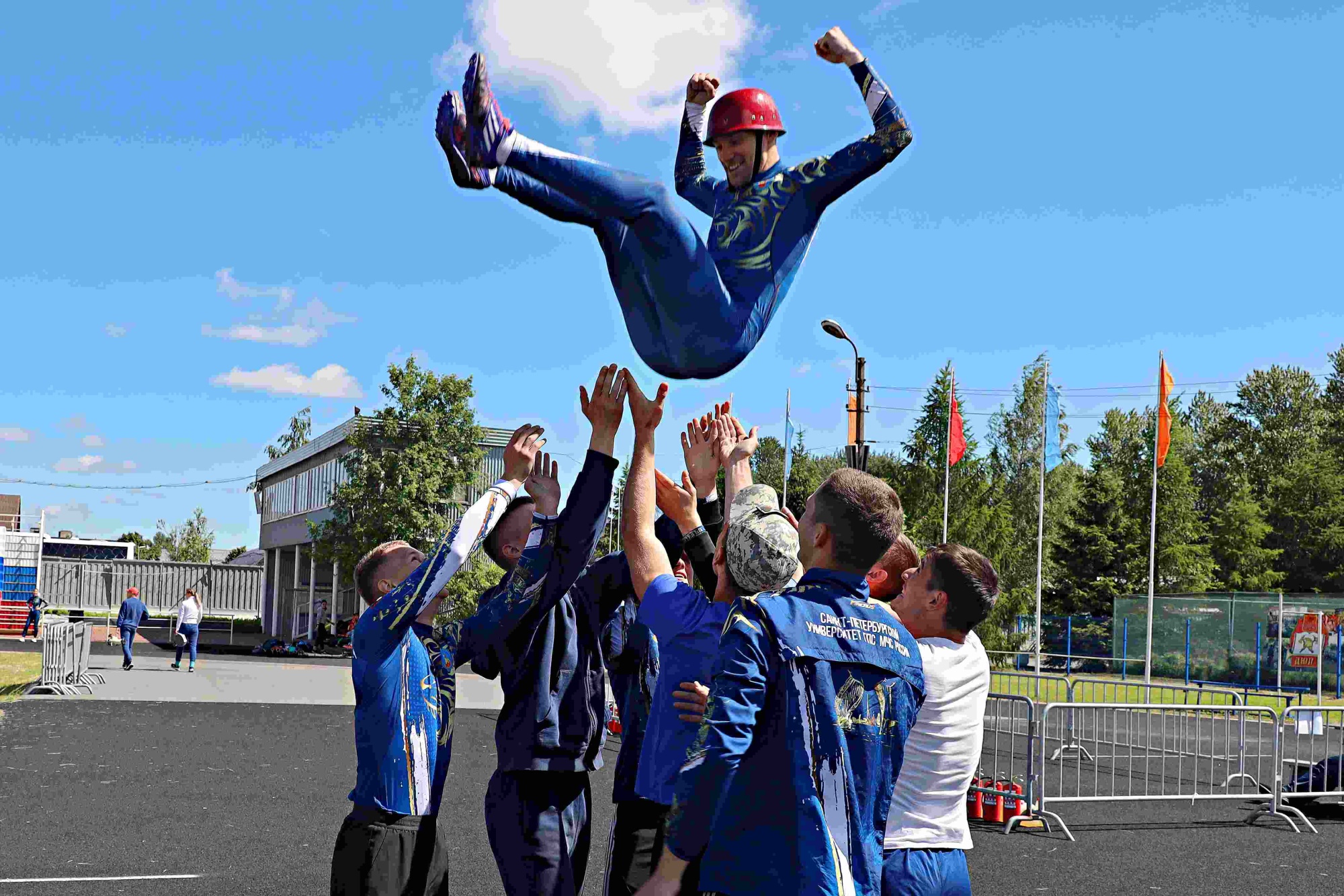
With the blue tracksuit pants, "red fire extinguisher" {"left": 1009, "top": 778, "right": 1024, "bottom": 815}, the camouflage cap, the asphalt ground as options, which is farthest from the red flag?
the camouflage cap

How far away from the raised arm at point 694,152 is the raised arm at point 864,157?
381 mm

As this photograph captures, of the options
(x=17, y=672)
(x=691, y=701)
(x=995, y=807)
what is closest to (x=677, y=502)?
(x=691, y=701)

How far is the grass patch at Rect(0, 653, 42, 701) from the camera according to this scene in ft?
64.0

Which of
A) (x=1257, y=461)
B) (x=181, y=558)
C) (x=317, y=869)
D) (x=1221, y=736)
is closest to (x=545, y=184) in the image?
(x=317, y=869)

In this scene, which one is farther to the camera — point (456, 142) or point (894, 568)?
point (894, 568)

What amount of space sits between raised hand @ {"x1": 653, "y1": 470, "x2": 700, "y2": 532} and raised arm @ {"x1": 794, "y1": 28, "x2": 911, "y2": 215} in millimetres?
1073

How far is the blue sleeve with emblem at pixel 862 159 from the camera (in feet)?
10.2

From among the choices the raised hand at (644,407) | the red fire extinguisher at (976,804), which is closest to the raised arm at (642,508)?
the raised hand at (644,407)

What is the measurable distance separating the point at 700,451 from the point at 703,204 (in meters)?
0.77

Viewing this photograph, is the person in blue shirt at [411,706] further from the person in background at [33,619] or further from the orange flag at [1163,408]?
the person in background at [33,619]

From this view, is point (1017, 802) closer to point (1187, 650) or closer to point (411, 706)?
point (411, 706)

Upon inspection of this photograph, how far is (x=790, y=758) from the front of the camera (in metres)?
2.68

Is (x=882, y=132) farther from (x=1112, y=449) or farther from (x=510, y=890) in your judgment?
(x=1112, y=449)

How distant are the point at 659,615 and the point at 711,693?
1.68 feet
